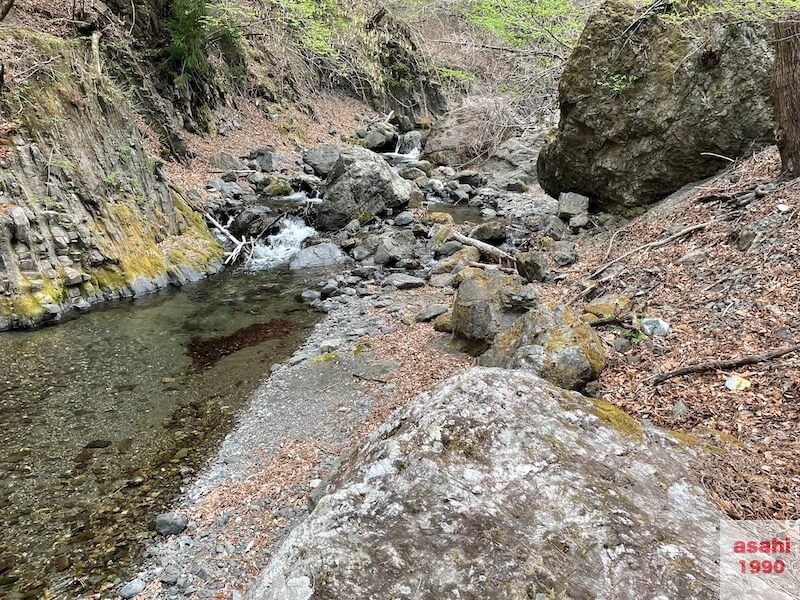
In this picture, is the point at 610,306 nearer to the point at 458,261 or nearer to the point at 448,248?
the point at 458,261

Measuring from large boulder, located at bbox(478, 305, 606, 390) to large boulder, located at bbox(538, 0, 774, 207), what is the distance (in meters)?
5.46

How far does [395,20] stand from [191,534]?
26.0 meters

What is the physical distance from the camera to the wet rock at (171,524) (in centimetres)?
396

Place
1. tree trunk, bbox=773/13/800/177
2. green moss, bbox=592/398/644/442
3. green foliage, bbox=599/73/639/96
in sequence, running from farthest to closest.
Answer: green foliage, bbox=599/73/639/96, tree trunk, bbox=773/13/800/177, green moss, bbox=592/398/644/442

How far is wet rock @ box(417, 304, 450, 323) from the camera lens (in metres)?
7.61

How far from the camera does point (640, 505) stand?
2441 millimetres

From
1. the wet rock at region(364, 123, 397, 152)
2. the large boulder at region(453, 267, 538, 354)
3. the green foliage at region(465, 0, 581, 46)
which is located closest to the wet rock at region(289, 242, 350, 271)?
the large boulder at region(453, 267, 538, 354)

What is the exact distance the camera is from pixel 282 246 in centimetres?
1294

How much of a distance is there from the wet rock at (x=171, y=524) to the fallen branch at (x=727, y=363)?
13.0ft

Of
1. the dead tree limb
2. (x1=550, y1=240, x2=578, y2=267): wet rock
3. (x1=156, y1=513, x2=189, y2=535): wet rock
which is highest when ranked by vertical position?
the dead tree limb

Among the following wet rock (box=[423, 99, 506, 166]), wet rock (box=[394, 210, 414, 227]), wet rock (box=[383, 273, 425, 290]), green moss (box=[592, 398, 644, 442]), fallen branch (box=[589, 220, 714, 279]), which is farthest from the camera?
wet rock (box=[423, 99, 506, 166])

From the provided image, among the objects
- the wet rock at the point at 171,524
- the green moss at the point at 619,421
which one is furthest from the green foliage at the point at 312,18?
the green moss at the point at 619,421

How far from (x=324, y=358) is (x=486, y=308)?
2.30 m

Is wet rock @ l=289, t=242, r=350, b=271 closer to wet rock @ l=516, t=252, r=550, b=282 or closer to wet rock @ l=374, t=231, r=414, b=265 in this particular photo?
wet rock @ l=374, t=231, r=414, b=265
